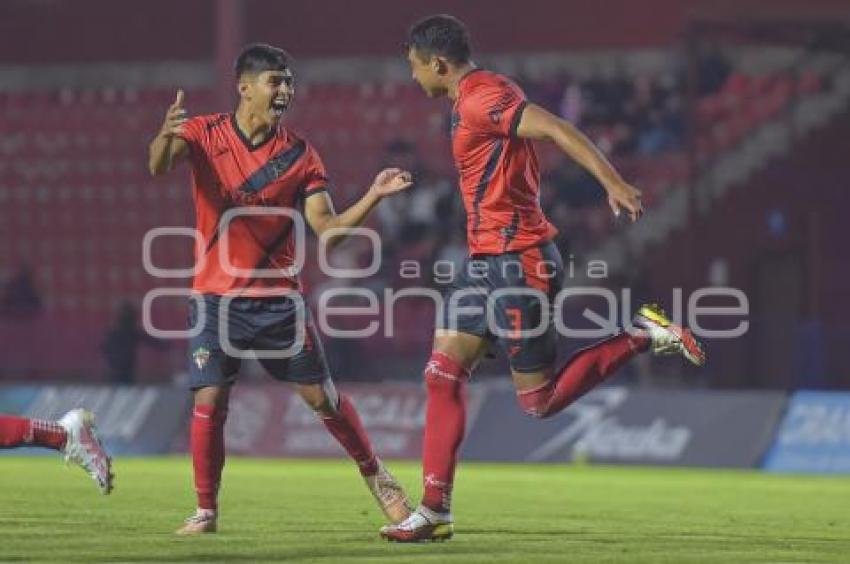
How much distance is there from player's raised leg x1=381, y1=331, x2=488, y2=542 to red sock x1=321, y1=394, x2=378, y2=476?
0.64m

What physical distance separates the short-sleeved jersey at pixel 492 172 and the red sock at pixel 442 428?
0.58 meters

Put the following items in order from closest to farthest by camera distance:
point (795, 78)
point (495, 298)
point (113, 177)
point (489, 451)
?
point (495, 298), point (489, 451), point (795, 78), point (113, 177)

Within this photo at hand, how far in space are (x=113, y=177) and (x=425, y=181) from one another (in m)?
6.97

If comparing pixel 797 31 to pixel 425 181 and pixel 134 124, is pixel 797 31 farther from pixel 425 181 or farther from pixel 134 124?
pixel 134 124

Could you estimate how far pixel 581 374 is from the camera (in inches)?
421

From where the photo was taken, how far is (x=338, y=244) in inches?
406

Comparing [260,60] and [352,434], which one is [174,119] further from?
[352,434]

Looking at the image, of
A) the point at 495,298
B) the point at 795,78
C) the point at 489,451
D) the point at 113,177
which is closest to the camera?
the point at 495,298

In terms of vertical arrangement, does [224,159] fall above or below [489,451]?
above

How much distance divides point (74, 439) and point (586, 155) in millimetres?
3008

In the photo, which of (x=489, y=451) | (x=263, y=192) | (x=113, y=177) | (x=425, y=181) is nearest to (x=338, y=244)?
(x=263, y=192)

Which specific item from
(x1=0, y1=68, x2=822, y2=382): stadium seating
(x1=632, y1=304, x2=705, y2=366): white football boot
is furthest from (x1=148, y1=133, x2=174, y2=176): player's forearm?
(x1=0, y1=68, x2=822, y2=382): stadium seating

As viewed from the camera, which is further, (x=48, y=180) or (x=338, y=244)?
(x=48, y=180)

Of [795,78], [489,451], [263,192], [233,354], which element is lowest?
[489,451]
